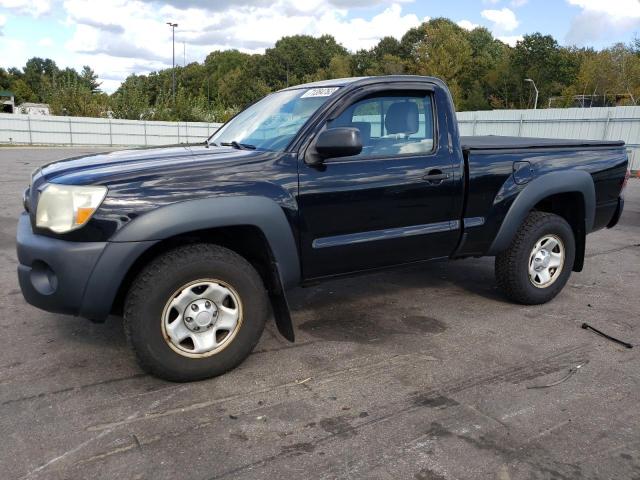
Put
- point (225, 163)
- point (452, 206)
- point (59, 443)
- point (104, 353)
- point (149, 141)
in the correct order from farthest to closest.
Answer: point (149, 141) → point (452, 206) → point (104, 353) → point (225, 163) → point (59, 443)

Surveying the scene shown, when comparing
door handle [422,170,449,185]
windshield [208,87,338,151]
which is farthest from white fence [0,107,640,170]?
door handle [422,170,449,185]

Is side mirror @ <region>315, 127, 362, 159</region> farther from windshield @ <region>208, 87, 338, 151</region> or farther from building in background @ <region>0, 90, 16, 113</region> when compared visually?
building in background @ <region>0, 90, 16, 113</region>

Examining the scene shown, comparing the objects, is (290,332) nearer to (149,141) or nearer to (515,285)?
(515,285)

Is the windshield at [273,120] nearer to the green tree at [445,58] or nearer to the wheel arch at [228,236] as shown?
the wheel arch at [228,236]

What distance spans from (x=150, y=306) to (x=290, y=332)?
0.85 m

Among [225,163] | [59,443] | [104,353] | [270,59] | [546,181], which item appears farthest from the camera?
[270,59]

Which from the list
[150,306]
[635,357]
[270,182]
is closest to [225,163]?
[270,182]

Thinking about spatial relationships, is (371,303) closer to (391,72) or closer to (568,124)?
(568,124)

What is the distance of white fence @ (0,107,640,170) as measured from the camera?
2078 cm

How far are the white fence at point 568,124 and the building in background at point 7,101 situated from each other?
59900 millimetres

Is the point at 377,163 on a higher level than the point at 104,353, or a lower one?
higher

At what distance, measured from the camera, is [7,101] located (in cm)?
7006

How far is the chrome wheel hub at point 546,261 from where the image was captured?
15.2ft

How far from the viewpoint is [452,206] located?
4.00 m
